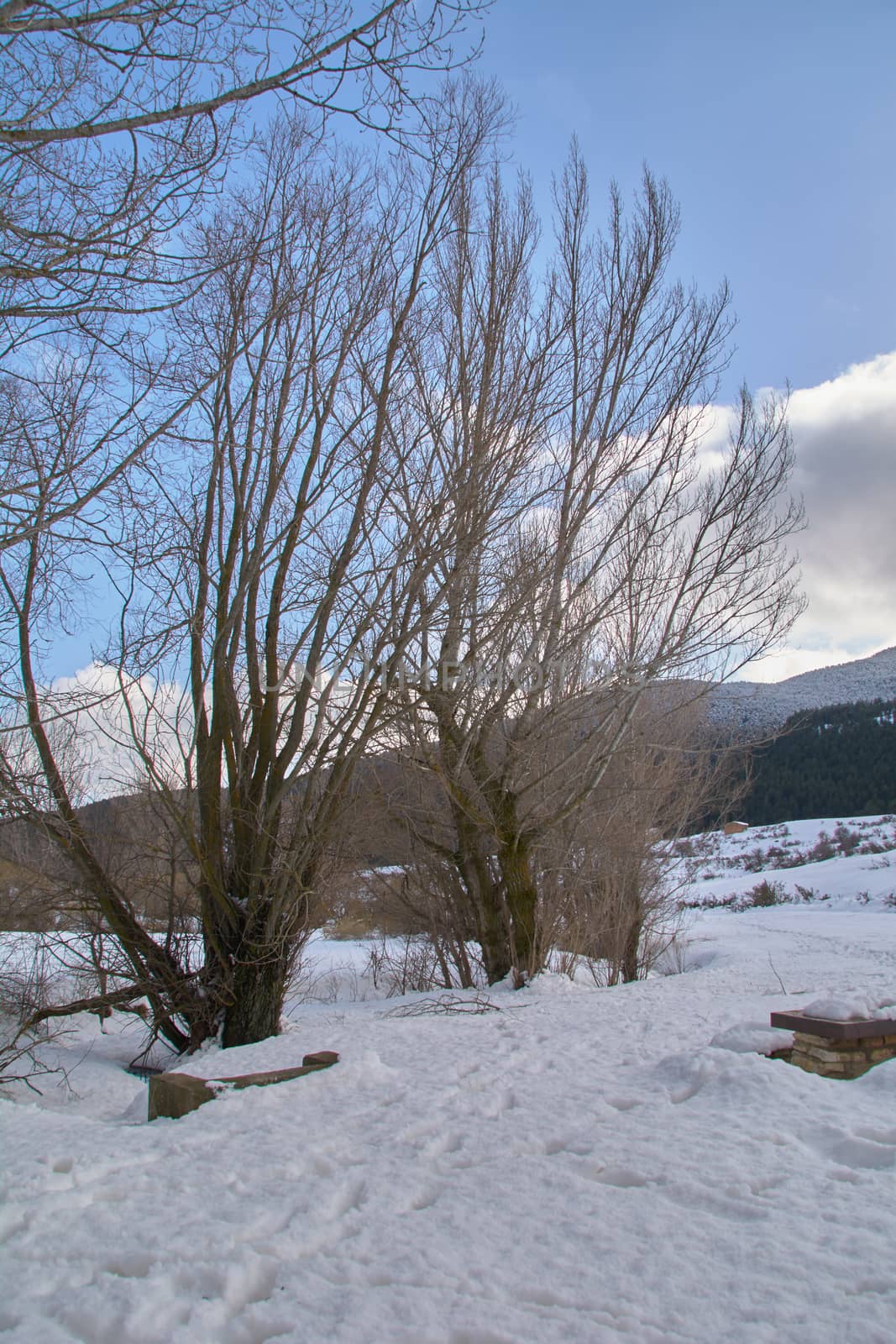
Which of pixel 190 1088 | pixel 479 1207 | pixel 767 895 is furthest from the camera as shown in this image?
pixel 767 895

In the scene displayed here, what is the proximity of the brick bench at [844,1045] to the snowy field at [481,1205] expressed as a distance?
0.19 meters

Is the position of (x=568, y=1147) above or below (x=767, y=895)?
above

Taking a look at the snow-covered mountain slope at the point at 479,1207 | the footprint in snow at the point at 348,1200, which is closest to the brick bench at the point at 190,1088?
the snow-covered mountain slope at the point at 479,1207

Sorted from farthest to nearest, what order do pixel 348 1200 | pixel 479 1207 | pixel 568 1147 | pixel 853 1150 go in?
pixel 568 1147 → pixel 853 1150 → pixel 348 1200 → pixel 479 1207

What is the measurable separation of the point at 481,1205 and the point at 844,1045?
2.22 m

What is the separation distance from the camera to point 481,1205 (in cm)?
256

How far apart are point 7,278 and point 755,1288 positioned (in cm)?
429

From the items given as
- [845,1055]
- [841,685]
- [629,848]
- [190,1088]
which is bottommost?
[845,1055]

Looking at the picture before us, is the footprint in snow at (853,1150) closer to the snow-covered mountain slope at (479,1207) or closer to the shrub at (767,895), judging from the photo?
the snow-covered mountain slope at (479,1207)

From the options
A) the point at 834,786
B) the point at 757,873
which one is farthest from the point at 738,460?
the point at 834,786

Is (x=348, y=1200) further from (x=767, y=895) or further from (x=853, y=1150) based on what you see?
(x=767, y=895)

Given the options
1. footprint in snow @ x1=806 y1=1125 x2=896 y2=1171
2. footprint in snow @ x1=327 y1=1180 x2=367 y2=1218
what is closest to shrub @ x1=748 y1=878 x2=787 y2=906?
footprint in snow @ x1=806 y1=1125 x2=896 y2=1171

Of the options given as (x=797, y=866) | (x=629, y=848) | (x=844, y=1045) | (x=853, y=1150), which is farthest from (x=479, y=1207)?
(x=797, y=866)

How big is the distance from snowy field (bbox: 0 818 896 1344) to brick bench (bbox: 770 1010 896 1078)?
191 mm
